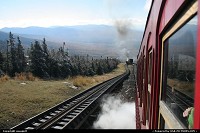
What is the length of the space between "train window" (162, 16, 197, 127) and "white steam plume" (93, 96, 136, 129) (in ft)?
30.4

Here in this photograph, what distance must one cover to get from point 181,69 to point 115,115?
12.9 meters

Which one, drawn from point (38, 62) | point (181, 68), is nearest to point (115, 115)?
point (181, 68)

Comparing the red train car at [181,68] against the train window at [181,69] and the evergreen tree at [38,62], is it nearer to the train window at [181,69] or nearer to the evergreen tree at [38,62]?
the train window at [181,69]

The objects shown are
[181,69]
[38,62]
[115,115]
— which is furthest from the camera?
[38,62]

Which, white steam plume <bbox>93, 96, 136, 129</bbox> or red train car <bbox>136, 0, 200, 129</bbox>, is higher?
red train car <bbox>136, 0, 200, 129</bbox>

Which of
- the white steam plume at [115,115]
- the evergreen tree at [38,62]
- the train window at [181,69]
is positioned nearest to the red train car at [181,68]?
the train window at [181,69]

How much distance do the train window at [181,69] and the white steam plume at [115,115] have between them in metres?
9.28

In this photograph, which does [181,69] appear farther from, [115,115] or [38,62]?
[38,62]

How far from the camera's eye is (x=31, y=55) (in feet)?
150

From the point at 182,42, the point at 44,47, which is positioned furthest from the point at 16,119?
the point at 44,47

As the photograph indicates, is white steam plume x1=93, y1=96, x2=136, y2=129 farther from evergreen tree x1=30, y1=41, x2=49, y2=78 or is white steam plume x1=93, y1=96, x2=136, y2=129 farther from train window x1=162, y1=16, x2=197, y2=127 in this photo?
evergreen tree x1=30, y1=41, x2=49, y2=78

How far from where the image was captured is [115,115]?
50.2 ft

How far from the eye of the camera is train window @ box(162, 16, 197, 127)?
214 cm

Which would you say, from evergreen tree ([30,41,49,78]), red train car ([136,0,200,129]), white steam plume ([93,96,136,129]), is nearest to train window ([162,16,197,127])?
red train car ([136,0,200,129])
